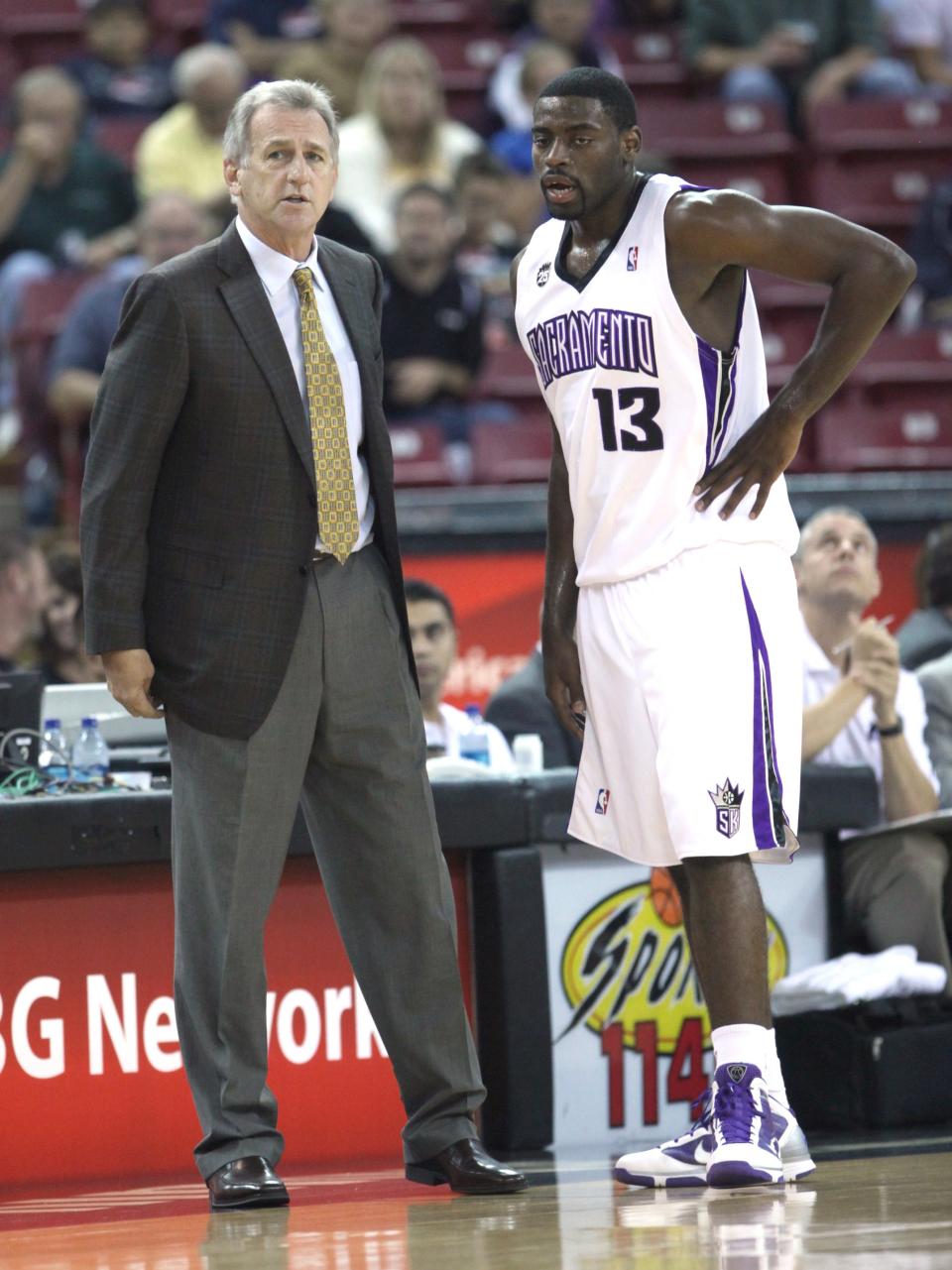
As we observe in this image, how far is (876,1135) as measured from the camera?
187 inches

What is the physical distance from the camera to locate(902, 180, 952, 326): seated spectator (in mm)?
9750

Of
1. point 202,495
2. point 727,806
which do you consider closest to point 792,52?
point 202,495

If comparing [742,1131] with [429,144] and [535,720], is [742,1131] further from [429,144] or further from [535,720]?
[429,144]

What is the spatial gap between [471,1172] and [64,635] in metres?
3.03

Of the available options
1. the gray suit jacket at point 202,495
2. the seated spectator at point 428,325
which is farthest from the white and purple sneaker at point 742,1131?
the seated spectator at point 428,325

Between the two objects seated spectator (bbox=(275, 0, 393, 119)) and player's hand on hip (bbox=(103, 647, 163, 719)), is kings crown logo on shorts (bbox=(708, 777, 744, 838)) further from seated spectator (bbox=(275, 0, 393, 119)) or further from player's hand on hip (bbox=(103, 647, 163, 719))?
seated spectator (bbox=(275, 0, 393, 119))

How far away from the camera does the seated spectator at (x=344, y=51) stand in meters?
9.96

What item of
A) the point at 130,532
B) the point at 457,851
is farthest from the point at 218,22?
the point at 130,532

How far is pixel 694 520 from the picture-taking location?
3834mm

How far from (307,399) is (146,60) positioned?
733 centimetres

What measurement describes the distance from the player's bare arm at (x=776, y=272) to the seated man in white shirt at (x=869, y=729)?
65.1 inches

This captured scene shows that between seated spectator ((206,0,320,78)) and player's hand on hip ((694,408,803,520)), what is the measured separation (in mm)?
6932

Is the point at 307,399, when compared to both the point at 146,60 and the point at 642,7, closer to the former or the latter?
the point at 146,60

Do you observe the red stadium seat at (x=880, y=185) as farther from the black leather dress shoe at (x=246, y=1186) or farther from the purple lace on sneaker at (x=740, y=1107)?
the black leather dress shoe at (x=246, y=1186)
